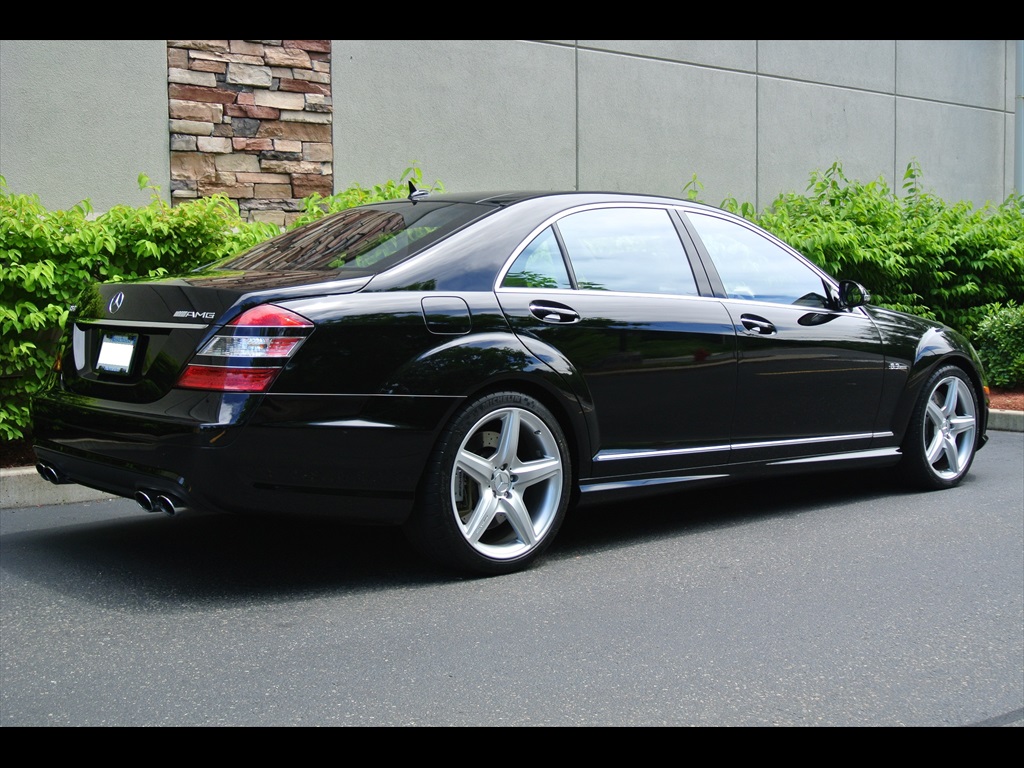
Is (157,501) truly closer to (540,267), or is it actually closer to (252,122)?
(540,267)

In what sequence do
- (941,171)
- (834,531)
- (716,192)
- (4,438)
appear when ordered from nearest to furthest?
(834,531)
(4,438)
(716,192)
(941,171)

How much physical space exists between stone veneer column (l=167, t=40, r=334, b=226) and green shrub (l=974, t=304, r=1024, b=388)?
6346 mm

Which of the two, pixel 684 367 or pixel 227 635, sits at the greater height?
pixel 684 367

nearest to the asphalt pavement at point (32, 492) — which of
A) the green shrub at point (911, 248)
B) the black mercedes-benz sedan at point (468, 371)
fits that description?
the black mercedes-benz sedan at point (468, 371)

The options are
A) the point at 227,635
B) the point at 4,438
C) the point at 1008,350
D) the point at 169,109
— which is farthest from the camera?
the point at 1008,350

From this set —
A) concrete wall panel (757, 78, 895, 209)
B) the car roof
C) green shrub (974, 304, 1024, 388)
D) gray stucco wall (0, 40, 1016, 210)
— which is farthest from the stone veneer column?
green shrub (974, 304, 1024, 388)

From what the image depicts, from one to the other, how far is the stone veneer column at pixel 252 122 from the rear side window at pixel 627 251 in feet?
14.4

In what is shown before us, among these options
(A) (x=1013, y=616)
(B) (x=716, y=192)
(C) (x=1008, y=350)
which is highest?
(B) (x=716, y=192)

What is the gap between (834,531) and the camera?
A: 594 cm

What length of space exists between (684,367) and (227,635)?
2412mm

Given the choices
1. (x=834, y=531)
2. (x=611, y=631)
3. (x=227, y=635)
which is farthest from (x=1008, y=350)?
(x=227, y=635)

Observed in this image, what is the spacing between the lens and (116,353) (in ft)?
15.8

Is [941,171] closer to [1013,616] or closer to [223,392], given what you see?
[1013,616]

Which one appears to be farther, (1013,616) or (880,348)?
(880,348)
